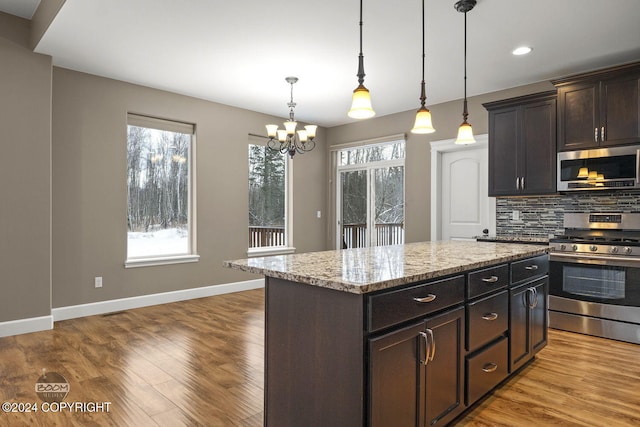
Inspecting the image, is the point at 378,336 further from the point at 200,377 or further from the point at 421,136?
the point at 421,136

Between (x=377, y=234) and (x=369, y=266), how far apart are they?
4.58 m

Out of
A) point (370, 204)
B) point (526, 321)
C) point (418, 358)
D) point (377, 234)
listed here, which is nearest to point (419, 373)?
point (418, 358)

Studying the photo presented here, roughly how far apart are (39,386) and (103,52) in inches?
117

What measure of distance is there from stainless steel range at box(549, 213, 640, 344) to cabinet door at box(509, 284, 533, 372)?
1.39m

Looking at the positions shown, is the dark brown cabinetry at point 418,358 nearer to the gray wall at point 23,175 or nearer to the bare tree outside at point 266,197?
the gray wall at point 23,175

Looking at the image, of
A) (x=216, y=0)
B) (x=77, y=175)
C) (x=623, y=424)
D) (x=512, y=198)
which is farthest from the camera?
(x=512, y=198)

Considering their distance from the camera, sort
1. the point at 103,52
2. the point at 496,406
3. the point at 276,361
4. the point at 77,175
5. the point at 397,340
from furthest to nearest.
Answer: the point at 77,175 < the point at 103,52 < the point at 496,406 < the point at 276,361 < the point at 397,340

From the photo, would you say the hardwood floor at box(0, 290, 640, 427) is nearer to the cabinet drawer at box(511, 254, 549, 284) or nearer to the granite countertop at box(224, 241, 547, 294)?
the cabinet drawer at box(511, 254, 549, 284)

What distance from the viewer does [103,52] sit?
12.5ft

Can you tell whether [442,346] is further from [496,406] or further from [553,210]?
[553,210]

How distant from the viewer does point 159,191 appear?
509cm

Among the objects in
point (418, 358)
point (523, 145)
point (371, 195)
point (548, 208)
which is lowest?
point (418, 358)

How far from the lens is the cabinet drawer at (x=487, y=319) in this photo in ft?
7.04

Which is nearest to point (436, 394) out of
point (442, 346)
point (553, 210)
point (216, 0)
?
point (442, 346)
